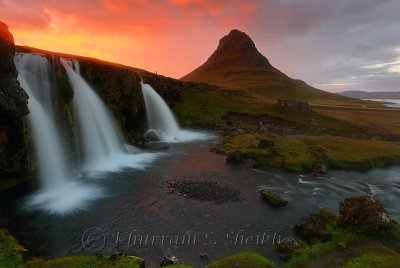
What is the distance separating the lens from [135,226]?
20.9 meters

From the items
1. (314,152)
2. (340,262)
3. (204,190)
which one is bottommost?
(204,190)

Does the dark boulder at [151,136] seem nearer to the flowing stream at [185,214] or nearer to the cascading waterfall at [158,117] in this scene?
the cascading waterfall at [158,117]

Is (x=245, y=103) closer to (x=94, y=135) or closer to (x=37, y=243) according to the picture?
(x=94, y=135)

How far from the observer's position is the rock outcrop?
2388 centimetres

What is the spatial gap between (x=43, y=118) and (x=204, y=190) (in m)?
22.5

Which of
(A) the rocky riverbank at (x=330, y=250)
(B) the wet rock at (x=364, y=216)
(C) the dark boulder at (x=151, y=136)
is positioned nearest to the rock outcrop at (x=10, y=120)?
(A) the rocky riverbank at (x=330, y=250)

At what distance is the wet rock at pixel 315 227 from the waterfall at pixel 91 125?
29890mm

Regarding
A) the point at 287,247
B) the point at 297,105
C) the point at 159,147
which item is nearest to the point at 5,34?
the point at 159,147

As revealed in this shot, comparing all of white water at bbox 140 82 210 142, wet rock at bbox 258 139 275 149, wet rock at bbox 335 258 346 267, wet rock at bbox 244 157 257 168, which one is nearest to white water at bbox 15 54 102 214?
wet rock at bbox 244 157 257 168

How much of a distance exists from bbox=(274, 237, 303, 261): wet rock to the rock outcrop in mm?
26970

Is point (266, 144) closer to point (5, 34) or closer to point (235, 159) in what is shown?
point (235, 159)

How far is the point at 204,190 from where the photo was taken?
2891 cm

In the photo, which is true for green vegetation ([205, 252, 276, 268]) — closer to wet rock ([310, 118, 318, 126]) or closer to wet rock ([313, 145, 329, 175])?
wet rock ([313, 145, 329, 175])

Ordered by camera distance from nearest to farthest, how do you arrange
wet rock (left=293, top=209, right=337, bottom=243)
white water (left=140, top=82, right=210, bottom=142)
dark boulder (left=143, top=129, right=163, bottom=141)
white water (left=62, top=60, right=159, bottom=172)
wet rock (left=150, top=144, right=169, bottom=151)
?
wet rock (left=293, top=209, right=337, bottom=243)
white water (left=62, top=60, right=159, bottom=172)
wet rock (left=150, top=144, right=169, bottom=151)
dark boulder (left=143, top=129, right=163, bottom=141)
white water (left=140, top=82, right=210, bottom=142)
